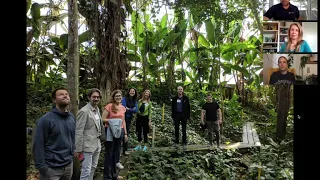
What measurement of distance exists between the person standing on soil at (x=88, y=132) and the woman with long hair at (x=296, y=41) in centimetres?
201

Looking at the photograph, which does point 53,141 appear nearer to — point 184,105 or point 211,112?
point 184,105

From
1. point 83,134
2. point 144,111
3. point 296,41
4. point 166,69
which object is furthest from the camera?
point 166,69

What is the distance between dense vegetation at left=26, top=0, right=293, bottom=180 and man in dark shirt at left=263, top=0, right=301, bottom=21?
2.85m

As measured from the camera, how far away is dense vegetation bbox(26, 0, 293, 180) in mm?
5262

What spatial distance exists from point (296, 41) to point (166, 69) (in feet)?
26.2

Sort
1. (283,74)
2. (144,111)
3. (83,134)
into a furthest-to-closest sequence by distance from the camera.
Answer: (144,111)
(83,134)
(283,74)

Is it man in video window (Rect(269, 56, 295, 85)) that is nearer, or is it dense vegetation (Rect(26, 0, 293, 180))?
man in video window (Rect(269, 56, 295, 85))

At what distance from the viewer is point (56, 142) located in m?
2.33

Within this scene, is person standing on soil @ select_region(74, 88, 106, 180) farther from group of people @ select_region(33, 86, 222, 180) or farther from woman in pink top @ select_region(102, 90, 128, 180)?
woman in pink top @ select_region(102, 90, 128, 180)

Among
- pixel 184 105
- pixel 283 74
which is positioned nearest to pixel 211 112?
pixel 184 105

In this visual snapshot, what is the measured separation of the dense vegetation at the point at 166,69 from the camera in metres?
5.26

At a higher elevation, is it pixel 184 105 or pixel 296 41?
pixel 296 41

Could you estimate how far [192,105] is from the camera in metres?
9.35

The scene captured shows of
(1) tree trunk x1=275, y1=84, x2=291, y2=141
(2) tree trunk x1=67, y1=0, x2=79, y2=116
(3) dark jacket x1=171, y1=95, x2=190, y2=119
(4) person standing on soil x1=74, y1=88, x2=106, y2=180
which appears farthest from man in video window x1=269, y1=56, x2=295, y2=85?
(1) tree trunk x1=275, y1=84, x2=291, y2=141
